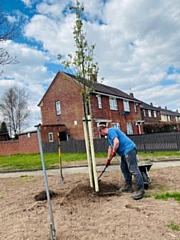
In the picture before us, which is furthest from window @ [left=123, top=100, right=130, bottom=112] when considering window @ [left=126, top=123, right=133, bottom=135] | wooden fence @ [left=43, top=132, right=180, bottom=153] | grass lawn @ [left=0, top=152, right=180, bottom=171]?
grass lawn @ [left=0, top=152, right=180, bottom=171]

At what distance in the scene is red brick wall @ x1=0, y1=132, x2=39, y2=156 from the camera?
24547 mm

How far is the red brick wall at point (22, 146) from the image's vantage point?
2455 centimetres

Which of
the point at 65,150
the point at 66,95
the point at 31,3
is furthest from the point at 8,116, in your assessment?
the point at 31,3

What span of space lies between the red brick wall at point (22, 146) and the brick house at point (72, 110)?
182 cm

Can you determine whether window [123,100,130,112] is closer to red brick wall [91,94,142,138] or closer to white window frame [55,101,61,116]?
red brick wall [91,94,142,138]

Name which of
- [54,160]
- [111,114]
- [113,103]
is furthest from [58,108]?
[54,160]

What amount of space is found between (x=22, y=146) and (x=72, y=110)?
712cm

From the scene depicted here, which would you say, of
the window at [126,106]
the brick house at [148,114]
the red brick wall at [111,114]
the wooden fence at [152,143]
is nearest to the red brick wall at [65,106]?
the red brick wall at [111,114]

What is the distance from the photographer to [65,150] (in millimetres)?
20781

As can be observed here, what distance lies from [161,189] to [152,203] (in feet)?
4.13

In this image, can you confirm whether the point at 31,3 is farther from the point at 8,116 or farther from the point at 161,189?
the point at 8,116

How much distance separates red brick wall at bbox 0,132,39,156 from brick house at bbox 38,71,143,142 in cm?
182

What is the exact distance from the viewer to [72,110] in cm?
2572

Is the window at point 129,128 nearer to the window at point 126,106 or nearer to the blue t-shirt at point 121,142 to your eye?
the window at point 126,106
